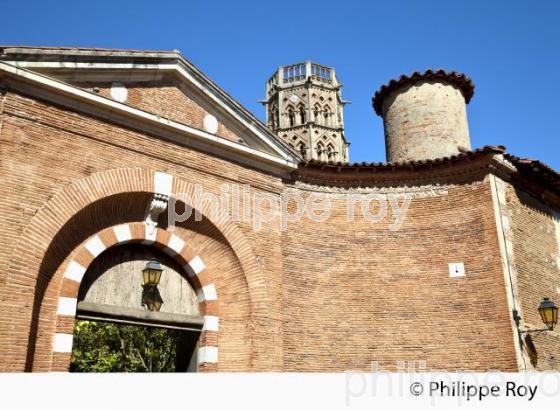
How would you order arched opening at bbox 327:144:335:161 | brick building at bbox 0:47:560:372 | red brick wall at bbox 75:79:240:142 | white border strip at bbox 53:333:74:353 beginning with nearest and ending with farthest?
1. white border strip at bbox 53:333:74:353
2. brick building at bbox 0:47:560:372
3. red brick wall at bbox 75:79:240:142
4. arched opening at bbox 327:144:335:161

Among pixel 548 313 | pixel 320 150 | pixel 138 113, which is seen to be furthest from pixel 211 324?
pixel 320 150

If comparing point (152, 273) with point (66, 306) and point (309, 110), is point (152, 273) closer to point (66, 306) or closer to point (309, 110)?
point (66, 306)

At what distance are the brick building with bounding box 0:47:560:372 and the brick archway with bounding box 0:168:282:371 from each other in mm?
27

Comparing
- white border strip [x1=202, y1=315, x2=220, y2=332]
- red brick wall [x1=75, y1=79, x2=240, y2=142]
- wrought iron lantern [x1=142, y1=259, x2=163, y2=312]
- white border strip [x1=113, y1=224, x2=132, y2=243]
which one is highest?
red brick wall [x1=75, y1=79, x2=240, y2=142]

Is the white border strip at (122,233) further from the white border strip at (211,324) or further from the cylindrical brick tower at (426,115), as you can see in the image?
the cylindrical brick tower at (426,115)

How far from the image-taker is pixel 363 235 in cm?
1183

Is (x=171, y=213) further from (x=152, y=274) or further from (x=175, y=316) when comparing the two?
(x=175, y=316)

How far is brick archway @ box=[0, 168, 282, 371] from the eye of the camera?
7.66 meters

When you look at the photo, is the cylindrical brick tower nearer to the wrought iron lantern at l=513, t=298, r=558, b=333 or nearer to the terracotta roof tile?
the terracotta roof tile

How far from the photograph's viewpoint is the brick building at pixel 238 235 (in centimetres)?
845

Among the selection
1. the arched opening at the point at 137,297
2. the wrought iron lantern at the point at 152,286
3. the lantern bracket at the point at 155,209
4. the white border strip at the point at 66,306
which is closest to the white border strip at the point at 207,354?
the arched opening at the point at 137,297

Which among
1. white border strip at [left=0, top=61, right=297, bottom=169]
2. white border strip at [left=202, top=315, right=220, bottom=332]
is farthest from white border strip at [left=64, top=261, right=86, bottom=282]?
white border strip at [left=0, top=61, right=297, bottom=169]

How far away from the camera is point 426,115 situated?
14508 millimetres

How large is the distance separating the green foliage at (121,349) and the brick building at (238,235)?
Result: 47.7ft
